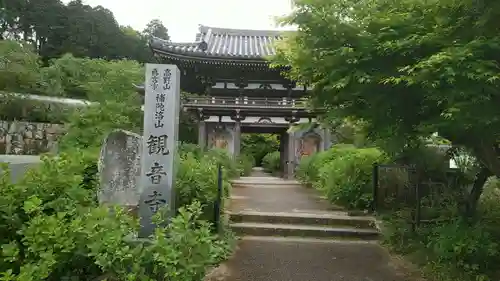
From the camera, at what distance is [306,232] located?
24.4 feet

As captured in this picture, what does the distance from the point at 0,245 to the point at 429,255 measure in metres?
5.53

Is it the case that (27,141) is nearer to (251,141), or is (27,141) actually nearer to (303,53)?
(303,53)

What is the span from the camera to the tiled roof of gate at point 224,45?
16.7m

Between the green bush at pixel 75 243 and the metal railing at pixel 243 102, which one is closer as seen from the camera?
the green bush at pixel 75 243

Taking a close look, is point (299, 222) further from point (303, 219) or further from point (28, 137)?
point (28, 137)

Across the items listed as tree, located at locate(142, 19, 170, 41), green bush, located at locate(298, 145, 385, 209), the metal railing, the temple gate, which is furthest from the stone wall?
tree, located at locate(142, 19, 170, 41)

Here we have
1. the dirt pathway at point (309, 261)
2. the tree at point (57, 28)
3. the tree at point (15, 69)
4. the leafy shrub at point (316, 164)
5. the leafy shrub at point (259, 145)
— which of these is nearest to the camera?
the dirt pathway at point (309, 261)

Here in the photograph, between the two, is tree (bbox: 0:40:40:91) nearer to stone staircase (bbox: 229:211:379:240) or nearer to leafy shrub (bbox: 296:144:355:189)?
stone staircase (bbox: 229:211:379:240)

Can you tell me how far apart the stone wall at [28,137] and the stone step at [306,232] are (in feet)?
33.8

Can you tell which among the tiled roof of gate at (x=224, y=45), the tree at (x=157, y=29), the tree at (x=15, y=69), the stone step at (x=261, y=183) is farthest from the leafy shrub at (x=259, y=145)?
the tree at (x=157, y=29)

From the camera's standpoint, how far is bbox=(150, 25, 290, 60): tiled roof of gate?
54.7 feet

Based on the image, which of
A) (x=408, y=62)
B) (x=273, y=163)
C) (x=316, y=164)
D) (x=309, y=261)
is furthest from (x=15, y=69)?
(x=273, y=163)

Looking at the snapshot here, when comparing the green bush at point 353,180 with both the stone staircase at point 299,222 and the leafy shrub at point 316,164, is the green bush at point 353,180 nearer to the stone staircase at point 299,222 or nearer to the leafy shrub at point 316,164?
the stone staircase at point 299,222

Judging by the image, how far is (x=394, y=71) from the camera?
4.62m
